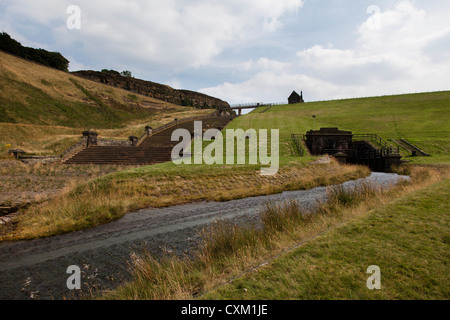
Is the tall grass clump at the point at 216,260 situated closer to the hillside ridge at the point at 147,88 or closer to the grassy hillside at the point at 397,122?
the grassy hillside at the point at 397,122

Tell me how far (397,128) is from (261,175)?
104ft

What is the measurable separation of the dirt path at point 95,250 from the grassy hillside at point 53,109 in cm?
2174

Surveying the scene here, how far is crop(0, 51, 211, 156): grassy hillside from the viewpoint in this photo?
97.5 feet

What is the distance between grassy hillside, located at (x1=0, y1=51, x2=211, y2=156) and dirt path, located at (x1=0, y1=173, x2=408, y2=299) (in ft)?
71.3

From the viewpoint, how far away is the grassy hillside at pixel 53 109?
29720mm

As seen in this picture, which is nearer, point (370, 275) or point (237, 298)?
point (237, 298)

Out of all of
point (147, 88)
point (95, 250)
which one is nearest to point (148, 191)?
point (95, 250)

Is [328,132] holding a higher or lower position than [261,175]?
higher

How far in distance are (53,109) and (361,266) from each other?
6281cm

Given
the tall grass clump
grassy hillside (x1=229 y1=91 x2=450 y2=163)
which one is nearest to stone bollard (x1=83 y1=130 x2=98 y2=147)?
grassy hillside (x1=229 y1=91 x2=450 y2=163)

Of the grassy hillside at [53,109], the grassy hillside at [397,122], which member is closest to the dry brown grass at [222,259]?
the grassy hillside at [397,122]

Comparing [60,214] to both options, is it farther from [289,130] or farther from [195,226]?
[289,130]
